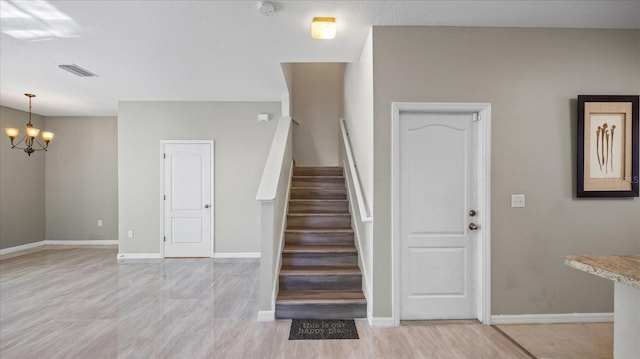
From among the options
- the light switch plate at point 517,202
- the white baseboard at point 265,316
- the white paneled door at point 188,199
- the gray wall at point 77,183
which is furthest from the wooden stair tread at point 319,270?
the gray wall at point 77,183

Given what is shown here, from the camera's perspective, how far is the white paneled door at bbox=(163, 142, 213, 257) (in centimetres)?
575

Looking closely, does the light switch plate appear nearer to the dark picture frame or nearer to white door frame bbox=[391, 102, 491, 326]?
white door frame bbox=[391, 102, 491, 326]

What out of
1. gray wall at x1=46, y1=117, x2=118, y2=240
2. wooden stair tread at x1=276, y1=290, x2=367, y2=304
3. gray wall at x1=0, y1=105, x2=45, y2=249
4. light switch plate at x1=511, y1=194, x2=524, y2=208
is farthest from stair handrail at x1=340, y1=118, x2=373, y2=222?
gray wall at x1=0, y1=105, x2=45, y2=249

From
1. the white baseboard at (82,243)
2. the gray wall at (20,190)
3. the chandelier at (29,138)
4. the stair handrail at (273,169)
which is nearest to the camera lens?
the stair handrail at (273,169)

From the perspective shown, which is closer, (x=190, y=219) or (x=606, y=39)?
(x=606, y=39)

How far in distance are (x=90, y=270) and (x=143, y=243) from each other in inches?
34.9

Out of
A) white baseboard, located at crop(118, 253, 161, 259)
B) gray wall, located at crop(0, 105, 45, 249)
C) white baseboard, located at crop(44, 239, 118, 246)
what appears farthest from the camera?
white baseboard, located at crop(44, 239, 118, 246)

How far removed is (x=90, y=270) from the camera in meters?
5.02

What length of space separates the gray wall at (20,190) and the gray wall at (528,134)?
7.15 meters

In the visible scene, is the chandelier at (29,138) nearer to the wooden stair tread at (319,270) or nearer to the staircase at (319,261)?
the staircase at (319,261)

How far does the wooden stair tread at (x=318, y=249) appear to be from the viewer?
144 inches

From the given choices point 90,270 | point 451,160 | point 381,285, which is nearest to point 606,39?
point 451,160

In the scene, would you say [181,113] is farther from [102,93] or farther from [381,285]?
[381,285]

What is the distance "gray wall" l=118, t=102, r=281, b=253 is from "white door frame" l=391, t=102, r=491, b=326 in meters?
3.25
